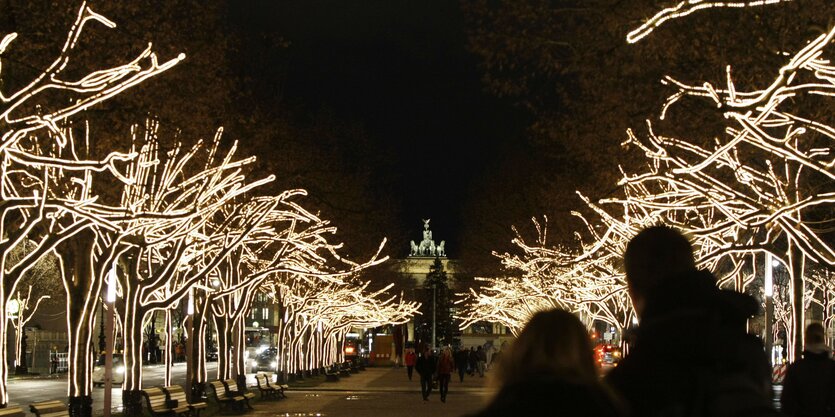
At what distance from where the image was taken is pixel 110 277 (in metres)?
23.8

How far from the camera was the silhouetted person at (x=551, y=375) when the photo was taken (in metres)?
4.31

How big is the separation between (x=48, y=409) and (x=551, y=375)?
51.3 ft

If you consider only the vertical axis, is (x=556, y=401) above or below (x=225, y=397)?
above

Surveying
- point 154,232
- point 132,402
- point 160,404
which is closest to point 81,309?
point 132,402

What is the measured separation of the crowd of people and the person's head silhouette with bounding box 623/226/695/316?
0.11 m

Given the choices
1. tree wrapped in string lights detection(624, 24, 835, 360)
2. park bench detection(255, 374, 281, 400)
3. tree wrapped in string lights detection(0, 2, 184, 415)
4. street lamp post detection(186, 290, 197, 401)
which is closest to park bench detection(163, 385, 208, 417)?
street lamp post detection(186, 290, 197, 401)

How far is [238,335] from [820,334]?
32.4 metres

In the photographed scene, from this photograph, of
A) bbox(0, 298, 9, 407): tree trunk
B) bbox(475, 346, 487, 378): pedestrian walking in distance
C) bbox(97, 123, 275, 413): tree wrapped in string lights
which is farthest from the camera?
bbox(475, 346, 487, 378): pedestrian walking in distance

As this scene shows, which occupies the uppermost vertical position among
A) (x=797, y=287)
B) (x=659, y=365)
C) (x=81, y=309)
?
(x=797, y=287)

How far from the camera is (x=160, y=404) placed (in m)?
25.3

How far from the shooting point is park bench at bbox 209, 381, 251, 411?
31.5 meters

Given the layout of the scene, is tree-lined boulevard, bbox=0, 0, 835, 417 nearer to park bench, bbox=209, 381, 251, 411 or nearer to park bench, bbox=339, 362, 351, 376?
park bench, bbox=209, 381, 251, 411

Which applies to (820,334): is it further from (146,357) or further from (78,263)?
(146,357)

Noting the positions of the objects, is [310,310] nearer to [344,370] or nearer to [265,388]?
[344,370]
